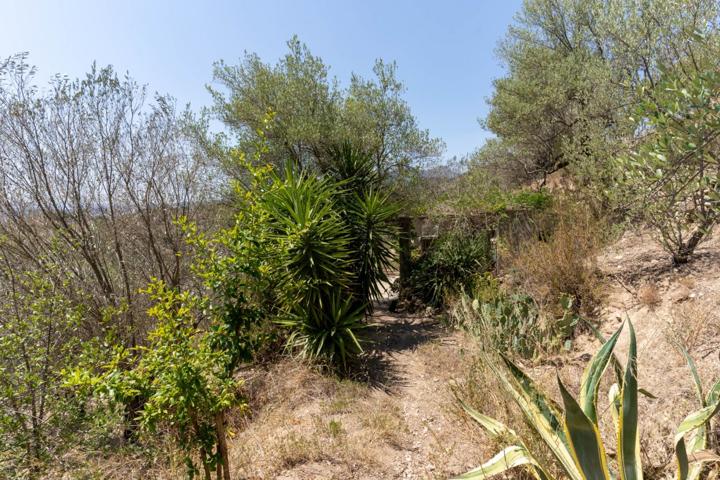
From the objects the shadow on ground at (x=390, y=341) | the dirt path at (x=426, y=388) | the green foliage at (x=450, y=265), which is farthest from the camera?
the green foliage at (x=450, y=265)

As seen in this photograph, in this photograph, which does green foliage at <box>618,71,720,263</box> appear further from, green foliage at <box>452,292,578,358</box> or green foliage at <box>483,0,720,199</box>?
green foliage at <box>452,292,578,358</box>

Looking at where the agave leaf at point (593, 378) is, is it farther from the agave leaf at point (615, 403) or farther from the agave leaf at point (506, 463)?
the agave leaf at point (506, 463)

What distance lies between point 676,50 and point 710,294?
9.03ft

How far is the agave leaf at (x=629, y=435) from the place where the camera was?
6.79 feet

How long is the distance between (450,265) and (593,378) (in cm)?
490

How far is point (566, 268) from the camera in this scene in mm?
5398

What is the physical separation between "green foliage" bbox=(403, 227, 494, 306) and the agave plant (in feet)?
14.2

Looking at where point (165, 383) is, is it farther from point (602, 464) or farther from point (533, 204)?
point (533, 204)

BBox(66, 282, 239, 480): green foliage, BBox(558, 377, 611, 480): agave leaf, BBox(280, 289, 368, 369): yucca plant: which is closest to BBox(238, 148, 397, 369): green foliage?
BBox(280, 289, 368, 369): yucca plant

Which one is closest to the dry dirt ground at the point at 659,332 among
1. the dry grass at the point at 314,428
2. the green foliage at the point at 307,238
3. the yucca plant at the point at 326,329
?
the dry grass at the point at 314,428

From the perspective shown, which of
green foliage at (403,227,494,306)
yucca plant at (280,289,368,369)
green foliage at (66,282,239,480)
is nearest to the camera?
green foliage at (66,282,239,480)

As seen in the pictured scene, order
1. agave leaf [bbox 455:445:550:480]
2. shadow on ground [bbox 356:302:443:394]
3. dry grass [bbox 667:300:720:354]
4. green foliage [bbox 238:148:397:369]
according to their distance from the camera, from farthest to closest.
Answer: shadow on ground [bbox 356:302:443:394] → green foliage [bbox 238:148:397:369] → dry grass [bbox 667:300:720:354] → agave leaf [bbox 455:445:550:480]

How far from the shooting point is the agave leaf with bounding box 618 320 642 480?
2068 millimetres

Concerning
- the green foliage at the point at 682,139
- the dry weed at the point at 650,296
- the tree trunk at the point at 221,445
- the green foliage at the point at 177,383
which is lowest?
the tree trunk at the point at 221,445
